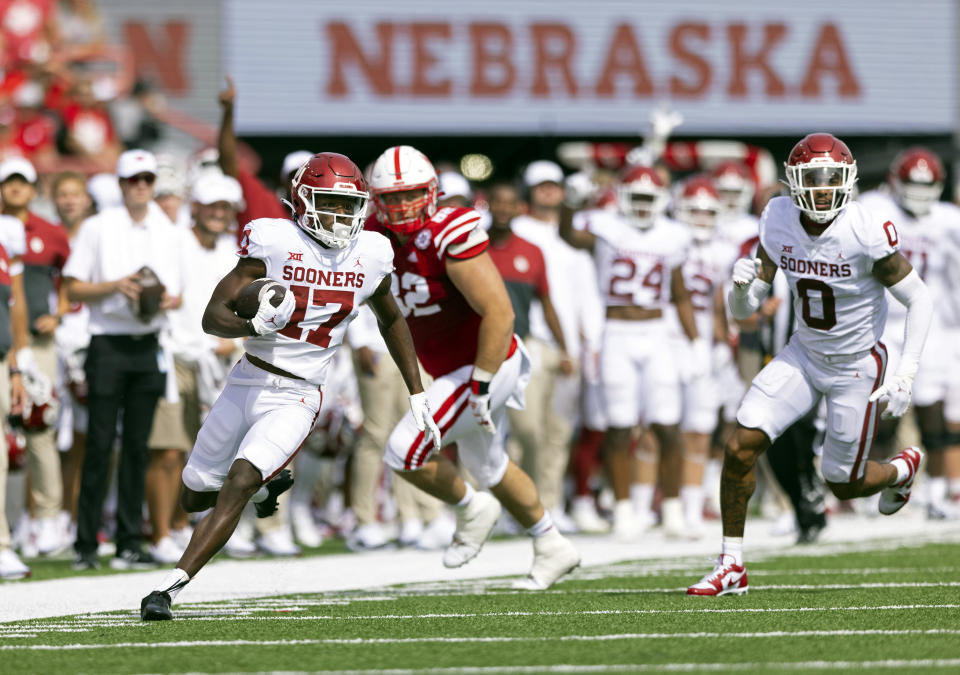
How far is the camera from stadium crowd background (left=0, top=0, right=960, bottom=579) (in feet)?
30.5

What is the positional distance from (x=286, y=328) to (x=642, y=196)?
471 centimetres

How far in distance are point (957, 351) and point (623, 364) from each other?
101 inches

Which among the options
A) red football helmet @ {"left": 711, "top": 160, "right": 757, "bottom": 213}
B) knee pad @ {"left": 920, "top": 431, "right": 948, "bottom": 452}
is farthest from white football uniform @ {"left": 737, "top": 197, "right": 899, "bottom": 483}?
red football helmet @ {"left": 711, "top": 160, "right": 757, "bottom": 213}

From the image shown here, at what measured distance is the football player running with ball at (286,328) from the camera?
19.9 ft

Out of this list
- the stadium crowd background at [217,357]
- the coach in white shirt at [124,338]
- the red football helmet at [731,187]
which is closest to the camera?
the coach in white shirt at [124,338]

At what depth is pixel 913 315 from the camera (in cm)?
684

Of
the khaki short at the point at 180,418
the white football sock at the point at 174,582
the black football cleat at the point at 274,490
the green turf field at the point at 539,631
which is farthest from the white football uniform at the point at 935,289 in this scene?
the white football sock at the point at 174,582

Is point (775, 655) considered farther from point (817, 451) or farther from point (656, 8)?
point (656, 8)

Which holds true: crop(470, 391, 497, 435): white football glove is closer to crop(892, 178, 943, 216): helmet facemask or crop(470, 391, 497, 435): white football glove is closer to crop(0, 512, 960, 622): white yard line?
crop(0, 512, 960, 622): white yard line

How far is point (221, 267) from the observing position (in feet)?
30.7

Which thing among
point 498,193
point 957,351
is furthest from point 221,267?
point 957,351

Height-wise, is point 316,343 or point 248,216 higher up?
point 248,216

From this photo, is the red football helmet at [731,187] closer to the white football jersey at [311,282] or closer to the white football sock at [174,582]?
the white football jersey at [311,282]

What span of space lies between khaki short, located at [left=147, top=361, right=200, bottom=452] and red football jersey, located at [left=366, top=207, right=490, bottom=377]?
7.33ft
